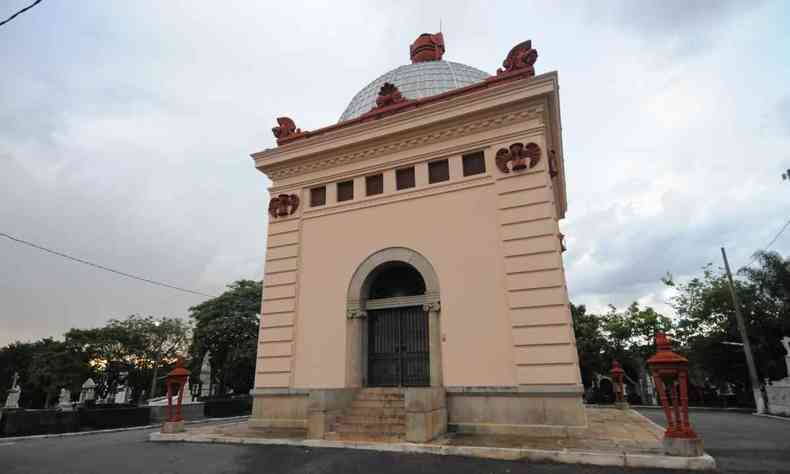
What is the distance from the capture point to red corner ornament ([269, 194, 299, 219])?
16.3 m

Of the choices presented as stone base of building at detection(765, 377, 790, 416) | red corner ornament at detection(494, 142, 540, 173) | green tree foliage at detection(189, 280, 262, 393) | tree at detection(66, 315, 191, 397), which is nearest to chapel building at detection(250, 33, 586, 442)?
red corner ornament at detection(494, 142, 540, 173)

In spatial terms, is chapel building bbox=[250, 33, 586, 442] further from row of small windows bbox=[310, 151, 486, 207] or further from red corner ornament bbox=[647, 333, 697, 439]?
red corner ornament bbox=[647, 333, 697, 439]

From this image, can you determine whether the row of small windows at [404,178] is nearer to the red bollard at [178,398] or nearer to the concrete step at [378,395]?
the concrete step at [378,395]

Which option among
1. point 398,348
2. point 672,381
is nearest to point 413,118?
point 398,348

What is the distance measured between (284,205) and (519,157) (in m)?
8.63

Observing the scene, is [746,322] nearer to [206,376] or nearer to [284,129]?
[284,129]

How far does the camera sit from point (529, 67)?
13.8m

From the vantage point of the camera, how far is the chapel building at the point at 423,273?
11.4m

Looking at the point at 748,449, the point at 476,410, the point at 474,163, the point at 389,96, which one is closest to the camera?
the point at 748,449

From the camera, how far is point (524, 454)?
8422 mm

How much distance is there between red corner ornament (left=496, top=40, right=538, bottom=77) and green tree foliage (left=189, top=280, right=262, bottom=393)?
30.0 m

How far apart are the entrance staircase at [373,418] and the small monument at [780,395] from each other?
21.8 meters

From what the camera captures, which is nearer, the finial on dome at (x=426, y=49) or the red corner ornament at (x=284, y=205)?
the red corner ornament at (x=284, y=205)

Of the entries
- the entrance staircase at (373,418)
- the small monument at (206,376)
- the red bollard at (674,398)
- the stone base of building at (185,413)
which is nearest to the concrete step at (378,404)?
the entrance staircase at (373,418)
